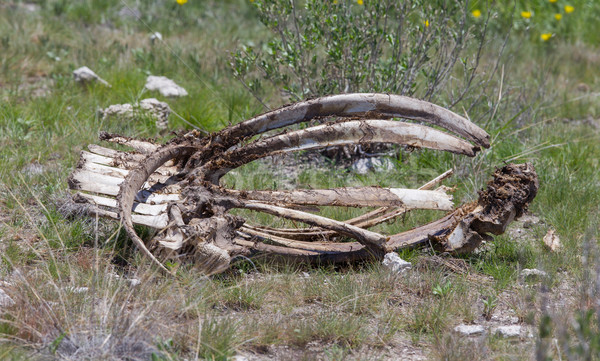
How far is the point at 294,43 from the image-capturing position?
17.7ft

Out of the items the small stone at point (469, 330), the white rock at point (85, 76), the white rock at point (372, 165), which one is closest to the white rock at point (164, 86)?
the white rock at point (85, 76)

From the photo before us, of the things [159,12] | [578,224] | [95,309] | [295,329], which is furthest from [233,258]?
[159,12]

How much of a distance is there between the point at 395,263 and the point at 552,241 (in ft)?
4.12

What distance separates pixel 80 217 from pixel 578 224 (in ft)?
10.4

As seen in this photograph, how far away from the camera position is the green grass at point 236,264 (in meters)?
2.58

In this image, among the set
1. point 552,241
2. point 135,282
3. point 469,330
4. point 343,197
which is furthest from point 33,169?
point 552,241

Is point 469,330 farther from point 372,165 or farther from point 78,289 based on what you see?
point 372,165

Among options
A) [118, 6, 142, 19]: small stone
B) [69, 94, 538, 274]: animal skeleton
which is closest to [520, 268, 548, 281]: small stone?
[69, 94, 538, 274]: animal skeleton

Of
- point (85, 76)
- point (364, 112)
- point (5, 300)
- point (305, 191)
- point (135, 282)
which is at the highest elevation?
point (364, 112)

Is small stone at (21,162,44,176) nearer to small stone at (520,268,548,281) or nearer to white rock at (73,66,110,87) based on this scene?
white rock at (73,66,110,87)

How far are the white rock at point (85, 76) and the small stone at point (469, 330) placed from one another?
166 inches

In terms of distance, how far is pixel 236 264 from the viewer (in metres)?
3.31

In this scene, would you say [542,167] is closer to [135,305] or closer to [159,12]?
[135,305]

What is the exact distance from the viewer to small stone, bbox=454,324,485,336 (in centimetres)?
289
